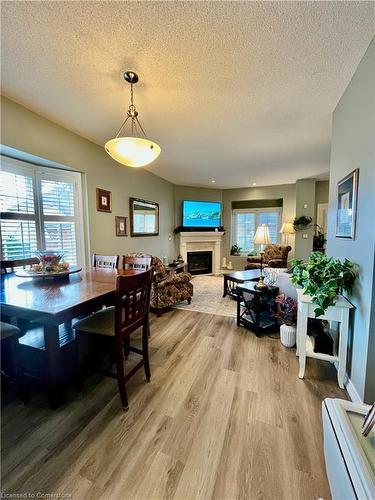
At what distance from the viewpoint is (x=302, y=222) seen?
17.9 ft

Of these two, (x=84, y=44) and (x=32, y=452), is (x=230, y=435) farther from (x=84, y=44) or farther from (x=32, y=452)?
(x=84, y=44)

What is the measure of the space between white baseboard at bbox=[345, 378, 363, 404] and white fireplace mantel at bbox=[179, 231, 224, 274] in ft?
16.2

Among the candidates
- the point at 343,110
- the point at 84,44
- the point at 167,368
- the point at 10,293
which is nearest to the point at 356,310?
the point at 167,368

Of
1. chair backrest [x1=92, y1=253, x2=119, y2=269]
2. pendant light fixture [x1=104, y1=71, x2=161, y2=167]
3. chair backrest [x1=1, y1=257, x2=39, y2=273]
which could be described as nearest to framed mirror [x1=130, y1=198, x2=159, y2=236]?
chair backrest [x1=92, y1=253, x2=119, y2=269]

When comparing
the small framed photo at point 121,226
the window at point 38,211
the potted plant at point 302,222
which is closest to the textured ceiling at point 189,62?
the window at point 38,211

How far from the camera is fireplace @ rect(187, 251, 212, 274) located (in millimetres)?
6645

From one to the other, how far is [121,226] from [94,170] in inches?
41.5

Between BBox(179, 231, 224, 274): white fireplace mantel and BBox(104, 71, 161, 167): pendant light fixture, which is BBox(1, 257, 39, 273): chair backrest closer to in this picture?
Result: BBox(104, 71, 161, 167): pendant light fixture

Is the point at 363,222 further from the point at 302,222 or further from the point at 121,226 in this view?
the point at 302,222

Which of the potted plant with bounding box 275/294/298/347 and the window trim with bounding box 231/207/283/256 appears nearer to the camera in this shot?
the potted plant with bounding box 275/294/298/347

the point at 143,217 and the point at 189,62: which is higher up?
the point at 189,62

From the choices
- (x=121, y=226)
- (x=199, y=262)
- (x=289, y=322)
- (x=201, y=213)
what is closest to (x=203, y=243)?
(x=199, y=262)

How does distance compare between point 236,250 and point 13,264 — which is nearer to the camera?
point 13,264

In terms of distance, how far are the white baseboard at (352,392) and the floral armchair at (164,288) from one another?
2.30 metres
